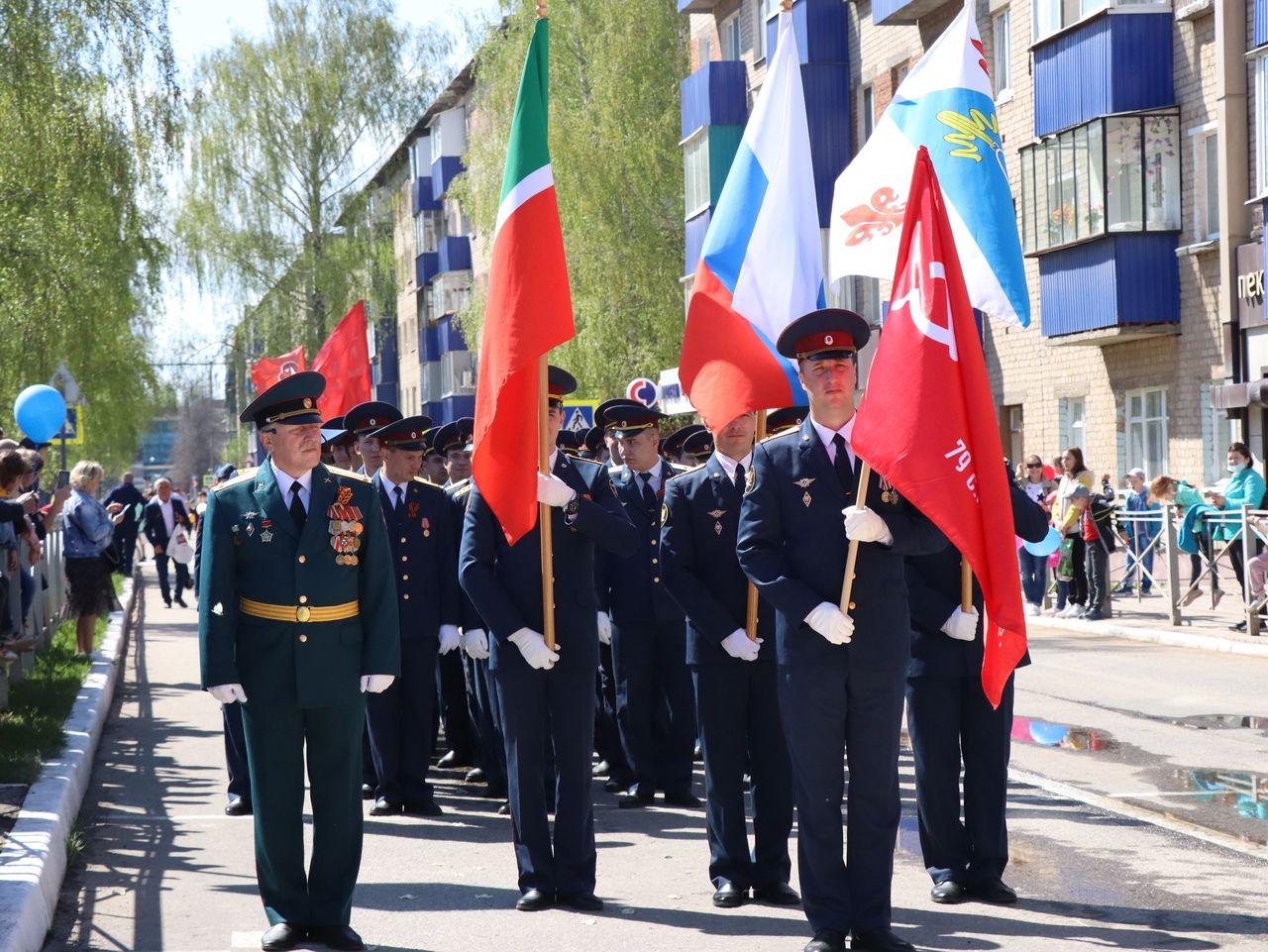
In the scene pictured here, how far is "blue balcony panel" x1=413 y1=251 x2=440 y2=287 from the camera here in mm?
72000

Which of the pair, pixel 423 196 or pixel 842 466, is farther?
pixel 423 196

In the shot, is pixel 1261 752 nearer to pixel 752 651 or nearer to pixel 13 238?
pixel 752 651

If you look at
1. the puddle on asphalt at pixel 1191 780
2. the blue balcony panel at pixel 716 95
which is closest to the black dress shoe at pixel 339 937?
the puddle on asphalt at pixel 1191 780

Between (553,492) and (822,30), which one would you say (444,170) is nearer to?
(822,30)

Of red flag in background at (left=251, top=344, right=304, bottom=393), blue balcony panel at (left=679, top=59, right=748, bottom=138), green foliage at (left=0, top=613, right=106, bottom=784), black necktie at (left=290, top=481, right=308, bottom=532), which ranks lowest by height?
green foliage at (left=0, top=613, right=106, bottom=784)

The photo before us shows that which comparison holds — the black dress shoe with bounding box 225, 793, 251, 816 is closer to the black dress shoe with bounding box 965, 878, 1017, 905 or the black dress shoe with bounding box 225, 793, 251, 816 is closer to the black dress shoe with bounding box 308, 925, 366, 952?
the black dress shoe with bounding box 308, 925, 366, 952

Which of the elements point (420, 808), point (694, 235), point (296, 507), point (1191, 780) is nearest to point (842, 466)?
point (296, 507)

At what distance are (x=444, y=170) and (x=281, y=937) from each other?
63.9m

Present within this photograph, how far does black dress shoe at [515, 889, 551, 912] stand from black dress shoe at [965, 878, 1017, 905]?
1690 millimetres

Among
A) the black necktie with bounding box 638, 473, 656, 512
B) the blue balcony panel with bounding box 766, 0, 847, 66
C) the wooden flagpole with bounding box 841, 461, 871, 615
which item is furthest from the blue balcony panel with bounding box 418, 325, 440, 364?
the wooden flagpole with bounding box 841, 461, 871, 615

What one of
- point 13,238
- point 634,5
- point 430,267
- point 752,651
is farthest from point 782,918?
point 430,267

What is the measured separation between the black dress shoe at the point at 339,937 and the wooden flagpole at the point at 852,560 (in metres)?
2.16

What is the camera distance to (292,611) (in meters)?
6.83

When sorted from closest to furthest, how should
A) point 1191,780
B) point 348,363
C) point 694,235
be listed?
point 1191,780 < point 348,363 < point 694,235
